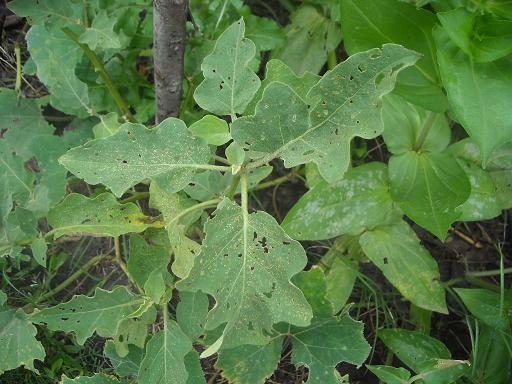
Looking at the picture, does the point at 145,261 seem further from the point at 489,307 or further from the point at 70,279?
the point at 489,307

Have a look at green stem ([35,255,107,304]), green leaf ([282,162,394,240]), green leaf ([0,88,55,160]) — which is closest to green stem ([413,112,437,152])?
green leaf ([282,162,394,240])

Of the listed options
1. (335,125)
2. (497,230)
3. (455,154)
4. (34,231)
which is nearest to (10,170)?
(34,231)

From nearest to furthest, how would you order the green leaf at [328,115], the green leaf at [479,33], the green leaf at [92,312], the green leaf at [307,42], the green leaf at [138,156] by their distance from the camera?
the green leaf at [328,115], the green leaf at [138,156], the green leaf at [479,33], the green leaf at [92,312], the green leaf at [307,42]

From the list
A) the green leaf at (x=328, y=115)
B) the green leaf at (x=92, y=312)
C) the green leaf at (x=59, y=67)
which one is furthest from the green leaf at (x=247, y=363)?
the green leaf at (x=59, y=67)

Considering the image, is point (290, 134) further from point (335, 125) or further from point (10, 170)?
point (10, 170)

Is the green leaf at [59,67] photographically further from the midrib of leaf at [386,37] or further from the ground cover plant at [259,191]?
the midrib of leaf at [386,37]

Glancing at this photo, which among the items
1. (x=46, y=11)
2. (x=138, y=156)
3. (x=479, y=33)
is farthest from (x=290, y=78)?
(x=46, y=11)

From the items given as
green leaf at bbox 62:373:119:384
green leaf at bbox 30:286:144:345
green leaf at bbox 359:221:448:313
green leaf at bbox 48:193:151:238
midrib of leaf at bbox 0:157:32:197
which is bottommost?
green leaf at bbox 62:373:119:384

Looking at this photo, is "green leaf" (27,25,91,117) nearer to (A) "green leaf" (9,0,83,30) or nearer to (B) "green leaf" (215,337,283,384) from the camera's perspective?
(A) "green leaf" (9,0,83,30)
